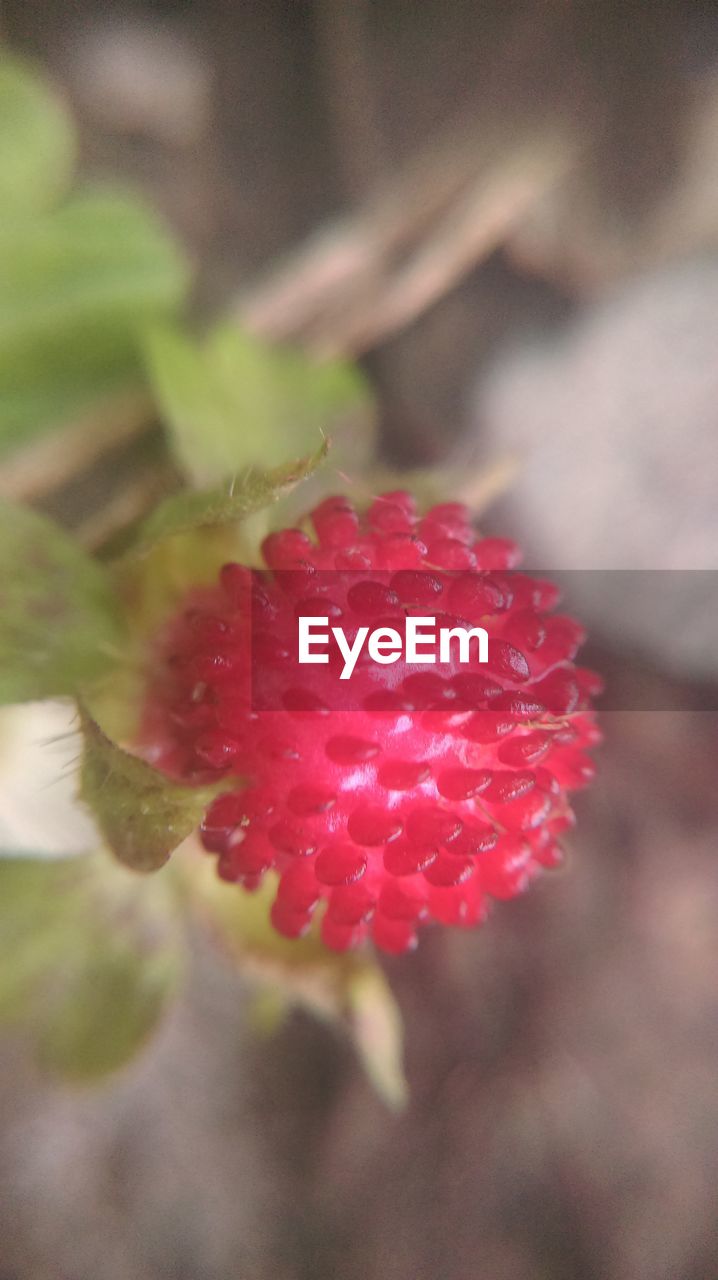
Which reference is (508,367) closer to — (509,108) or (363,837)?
(509,108)

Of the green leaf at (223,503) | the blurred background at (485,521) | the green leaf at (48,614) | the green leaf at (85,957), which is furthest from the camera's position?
the blurred background at (485,521)

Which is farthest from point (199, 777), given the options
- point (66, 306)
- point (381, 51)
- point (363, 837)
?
point (381, 51)

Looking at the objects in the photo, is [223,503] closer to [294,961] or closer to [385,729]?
[385,729]

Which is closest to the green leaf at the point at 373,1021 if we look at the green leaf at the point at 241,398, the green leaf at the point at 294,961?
the green leaf at the point at 294,961

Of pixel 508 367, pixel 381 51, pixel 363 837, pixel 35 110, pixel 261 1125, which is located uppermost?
pixel 381 51

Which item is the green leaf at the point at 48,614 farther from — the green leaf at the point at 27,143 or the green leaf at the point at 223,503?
the green leaf at the point at 27,143

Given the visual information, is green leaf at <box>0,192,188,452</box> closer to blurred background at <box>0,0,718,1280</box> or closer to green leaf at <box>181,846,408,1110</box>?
blurred background at <box>0,0,718,1280</box>
